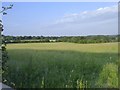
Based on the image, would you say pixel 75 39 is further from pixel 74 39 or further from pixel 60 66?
pixel 60 66

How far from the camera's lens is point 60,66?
6.51 meters

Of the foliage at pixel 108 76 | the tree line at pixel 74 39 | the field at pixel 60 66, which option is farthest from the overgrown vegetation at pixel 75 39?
the foliage at pixel 108 76

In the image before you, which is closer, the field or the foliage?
the foliage

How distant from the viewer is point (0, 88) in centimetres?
459

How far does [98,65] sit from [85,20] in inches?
49.5

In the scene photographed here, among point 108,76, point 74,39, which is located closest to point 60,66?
point 74,39

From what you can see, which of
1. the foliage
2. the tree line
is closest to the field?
the foliage

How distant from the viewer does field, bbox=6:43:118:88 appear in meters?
6.39

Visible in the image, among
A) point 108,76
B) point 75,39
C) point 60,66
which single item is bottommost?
point 108,76

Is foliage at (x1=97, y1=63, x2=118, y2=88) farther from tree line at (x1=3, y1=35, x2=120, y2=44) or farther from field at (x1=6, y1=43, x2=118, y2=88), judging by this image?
tree line at (x1=3, y1=35, x2=120, y2=44)

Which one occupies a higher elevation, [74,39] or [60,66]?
[74,39]

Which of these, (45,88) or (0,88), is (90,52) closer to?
(45,88)

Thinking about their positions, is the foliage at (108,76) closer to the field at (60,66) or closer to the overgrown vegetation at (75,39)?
the field at (60,66)

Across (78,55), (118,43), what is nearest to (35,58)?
(78,55)
